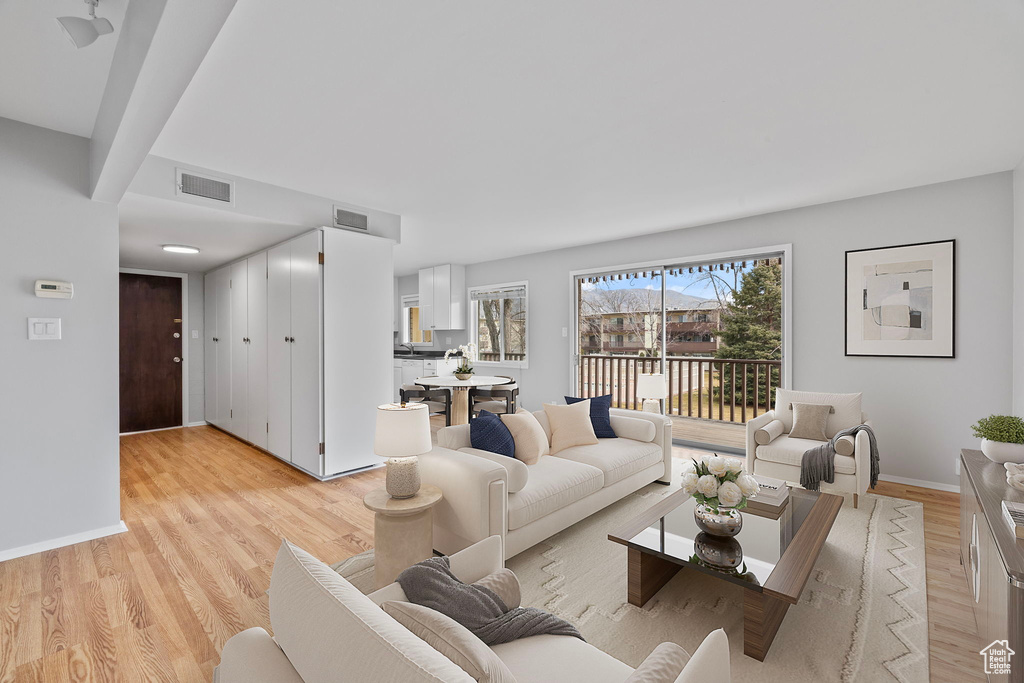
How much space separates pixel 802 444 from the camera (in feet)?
11.8

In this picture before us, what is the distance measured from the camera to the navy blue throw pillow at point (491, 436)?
2.84 metres

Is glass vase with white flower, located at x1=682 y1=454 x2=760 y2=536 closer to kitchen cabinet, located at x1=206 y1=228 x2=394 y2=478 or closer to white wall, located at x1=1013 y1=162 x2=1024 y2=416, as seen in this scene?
white wall, located at x1=1013 y1=162 x2=1024 y2=416

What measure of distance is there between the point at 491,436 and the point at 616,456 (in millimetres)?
983

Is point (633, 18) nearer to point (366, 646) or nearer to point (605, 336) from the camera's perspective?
point (366, 646)

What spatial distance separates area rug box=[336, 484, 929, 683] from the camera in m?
1.77

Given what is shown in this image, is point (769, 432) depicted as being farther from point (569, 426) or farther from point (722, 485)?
point (722, 485)

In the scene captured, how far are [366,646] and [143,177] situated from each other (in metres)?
3.57

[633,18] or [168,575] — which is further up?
[633,18]

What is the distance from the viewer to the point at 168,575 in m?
2.45

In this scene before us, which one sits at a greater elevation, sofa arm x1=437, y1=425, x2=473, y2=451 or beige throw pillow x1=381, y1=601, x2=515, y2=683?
beige throw pillow x1=381, y1=601, x2=515, y2=683

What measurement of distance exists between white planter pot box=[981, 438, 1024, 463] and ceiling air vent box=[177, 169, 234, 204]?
16.4ft

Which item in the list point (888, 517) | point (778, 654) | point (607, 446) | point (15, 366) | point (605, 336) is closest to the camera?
point (778, 654)

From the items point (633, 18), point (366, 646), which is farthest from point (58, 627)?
point (633, 18)

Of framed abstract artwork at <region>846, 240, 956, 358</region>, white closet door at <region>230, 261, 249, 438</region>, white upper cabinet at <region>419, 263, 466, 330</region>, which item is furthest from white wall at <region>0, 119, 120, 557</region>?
framed abstract artwork at <region>846, 240, 956, 358</region>
